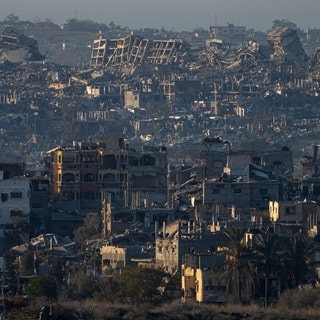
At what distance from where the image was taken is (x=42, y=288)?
45844mm

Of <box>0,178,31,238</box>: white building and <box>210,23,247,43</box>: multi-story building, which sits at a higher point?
<box>210,23,247,43</box>: multi-story building

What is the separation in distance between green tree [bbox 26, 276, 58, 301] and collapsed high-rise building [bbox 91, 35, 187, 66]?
101m

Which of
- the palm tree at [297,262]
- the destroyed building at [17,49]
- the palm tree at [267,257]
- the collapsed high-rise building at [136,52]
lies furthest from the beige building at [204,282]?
the collapsed high-rise building at [136,52]

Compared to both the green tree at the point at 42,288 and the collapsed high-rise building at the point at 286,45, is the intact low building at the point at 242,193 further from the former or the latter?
the collapsed high-rise building at the point at 286,45

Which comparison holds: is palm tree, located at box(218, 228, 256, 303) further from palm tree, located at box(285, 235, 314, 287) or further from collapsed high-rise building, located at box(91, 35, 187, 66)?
collapsed high-rise building, located at box(91, 35, 187, 66)

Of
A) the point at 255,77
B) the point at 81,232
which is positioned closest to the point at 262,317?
the point at 81,232

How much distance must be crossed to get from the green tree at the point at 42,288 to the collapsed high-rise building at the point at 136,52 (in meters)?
101

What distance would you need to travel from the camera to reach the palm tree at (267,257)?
152 ft

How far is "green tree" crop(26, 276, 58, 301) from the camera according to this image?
1770 inches

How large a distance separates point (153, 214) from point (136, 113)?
199 feet

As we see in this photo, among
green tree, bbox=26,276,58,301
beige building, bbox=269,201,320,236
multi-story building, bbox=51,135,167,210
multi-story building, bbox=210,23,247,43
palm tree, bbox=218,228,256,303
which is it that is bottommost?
green tree, bbox=26,276,58,301

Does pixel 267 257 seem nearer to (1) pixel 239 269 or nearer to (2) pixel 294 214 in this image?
(1) pixel 239 269

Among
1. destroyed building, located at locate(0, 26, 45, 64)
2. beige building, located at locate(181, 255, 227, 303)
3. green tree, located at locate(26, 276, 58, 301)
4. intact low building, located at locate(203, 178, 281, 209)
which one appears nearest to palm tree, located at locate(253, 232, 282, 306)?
beige building, located at locate(181, 255, 227, 303)

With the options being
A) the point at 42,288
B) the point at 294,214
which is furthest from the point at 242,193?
the point at 42,288
